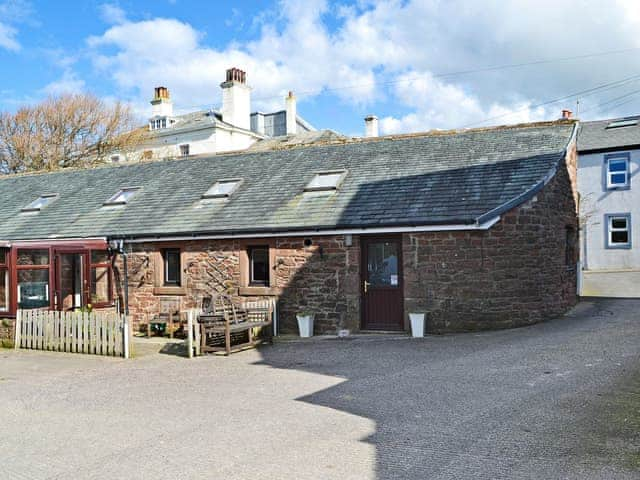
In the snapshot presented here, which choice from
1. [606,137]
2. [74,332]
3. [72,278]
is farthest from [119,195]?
[606,137]

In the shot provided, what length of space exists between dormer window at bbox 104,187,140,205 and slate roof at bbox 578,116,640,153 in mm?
20726

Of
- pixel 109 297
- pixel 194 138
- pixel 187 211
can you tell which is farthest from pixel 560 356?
pixel 194 138

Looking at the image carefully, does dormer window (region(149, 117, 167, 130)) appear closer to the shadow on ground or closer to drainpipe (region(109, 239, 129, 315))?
drainpipe (region(109, 239, 129, 315))

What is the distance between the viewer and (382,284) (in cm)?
1439

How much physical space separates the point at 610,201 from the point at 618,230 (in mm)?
1395

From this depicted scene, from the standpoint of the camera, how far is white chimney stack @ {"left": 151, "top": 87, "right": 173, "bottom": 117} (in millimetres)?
43422

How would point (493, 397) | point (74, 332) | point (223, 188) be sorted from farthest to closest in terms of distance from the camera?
point (223, 188) < point (74, 332) < point (493, 397)

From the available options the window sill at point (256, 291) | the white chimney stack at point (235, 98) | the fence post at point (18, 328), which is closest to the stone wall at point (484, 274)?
the window sill at point (256, 291)

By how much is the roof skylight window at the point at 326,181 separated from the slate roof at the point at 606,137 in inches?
692

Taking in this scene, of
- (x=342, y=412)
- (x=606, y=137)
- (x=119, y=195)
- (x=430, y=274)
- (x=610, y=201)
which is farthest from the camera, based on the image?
(x=606, y=137)

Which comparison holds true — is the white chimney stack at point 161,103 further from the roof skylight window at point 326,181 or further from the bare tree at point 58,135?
the roof skylight window at point 326,181

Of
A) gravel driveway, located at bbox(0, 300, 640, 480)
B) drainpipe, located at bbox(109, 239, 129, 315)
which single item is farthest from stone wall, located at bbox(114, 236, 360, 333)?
gravel driveway, located at bbox(0, 300, 640, 480)

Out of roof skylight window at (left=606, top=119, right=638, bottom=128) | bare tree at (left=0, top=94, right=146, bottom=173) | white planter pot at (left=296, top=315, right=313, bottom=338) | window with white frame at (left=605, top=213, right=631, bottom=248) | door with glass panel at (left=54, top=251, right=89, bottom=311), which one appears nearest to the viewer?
white planter pot at (left=296, top=315, right=313, bottom=338)

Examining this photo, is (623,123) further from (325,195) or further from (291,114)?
(325,195)
